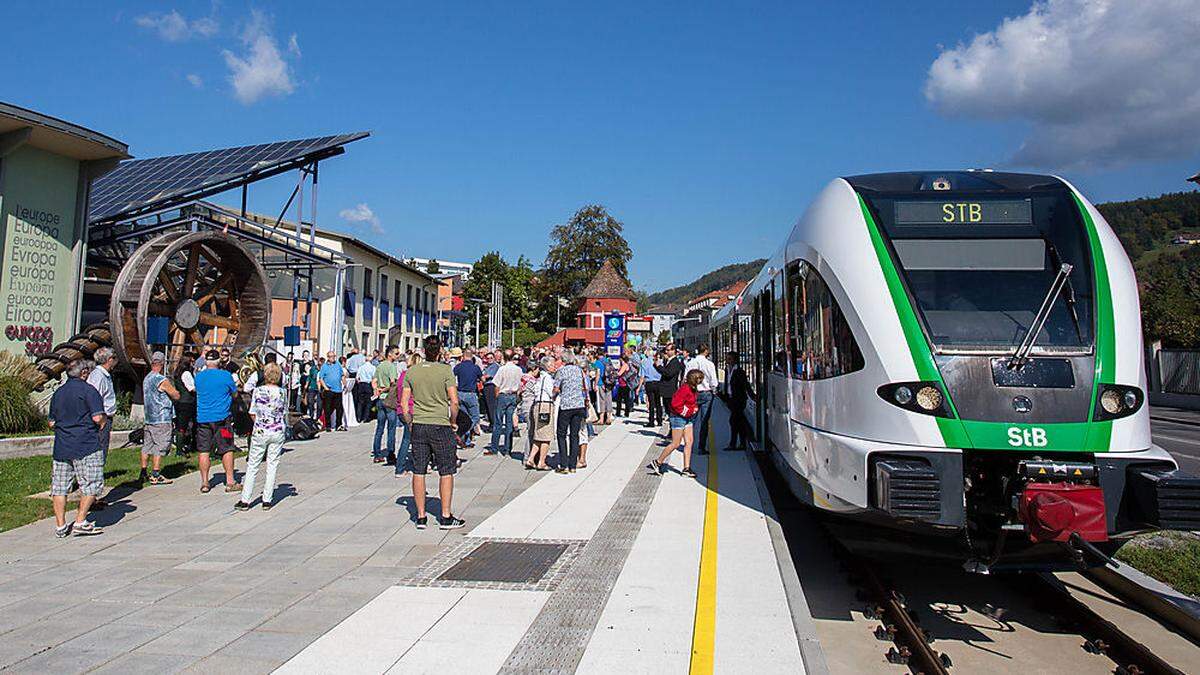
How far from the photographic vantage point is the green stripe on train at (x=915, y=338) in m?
5.47

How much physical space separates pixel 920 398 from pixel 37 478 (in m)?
10.5

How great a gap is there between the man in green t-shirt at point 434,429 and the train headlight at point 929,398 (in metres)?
4.42

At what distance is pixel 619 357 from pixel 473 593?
16.5 metres

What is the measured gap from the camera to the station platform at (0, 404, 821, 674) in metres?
4.71

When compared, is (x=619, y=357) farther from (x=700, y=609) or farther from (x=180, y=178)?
(x=700, y=609)

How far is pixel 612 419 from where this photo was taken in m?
20.5

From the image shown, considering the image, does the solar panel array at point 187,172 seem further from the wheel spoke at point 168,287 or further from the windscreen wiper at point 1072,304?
the windscreen wiper at point 1072,304

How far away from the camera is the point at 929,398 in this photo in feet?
18.4

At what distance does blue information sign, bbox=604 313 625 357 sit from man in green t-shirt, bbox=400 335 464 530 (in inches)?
571

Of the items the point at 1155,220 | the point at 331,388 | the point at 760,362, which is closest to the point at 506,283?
the point at 331,388

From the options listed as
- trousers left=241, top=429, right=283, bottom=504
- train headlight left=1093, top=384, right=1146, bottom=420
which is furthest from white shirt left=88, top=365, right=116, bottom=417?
train headlight left=1093, top=384, right=1146, bottom=420

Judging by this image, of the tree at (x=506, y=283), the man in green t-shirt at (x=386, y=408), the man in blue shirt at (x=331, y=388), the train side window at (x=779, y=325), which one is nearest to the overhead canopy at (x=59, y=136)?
the man in blue shirt at (x=331, y=388)

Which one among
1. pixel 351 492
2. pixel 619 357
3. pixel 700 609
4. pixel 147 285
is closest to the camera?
pixel 700 609

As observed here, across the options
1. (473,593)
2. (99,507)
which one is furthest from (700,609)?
(99,507)
